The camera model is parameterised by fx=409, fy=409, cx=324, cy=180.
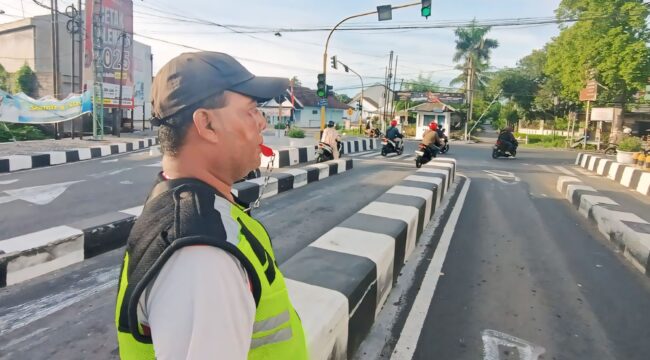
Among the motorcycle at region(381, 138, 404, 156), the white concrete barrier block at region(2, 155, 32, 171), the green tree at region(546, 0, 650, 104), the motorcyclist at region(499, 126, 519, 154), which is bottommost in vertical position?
the white concrete barrier block at region(2, 155, 32, 171)

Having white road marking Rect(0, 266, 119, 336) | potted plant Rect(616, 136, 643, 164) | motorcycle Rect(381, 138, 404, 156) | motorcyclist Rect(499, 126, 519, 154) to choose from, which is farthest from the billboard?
potted plant Rect(616, 136, 643, 164)

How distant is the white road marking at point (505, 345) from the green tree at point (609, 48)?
31.7m

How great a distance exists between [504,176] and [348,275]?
10975 mm

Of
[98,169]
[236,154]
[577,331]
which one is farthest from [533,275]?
[98,169]

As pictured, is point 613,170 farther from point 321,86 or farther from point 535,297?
point 321,86

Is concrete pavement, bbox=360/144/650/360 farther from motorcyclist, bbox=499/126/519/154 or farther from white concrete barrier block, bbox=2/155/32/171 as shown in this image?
motorcyclist, bbox=499/126/519/154

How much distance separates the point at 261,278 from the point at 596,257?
5306mm

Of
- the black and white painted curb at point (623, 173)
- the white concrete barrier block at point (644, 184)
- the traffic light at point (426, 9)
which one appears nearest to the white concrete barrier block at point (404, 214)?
the white concrete barrier block at point (644, 184)

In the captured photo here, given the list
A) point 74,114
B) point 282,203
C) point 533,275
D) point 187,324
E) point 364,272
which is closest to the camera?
point 187,324

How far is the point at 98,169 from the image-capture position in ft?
35.1

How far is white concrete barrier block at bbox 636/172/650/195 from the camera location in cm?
968

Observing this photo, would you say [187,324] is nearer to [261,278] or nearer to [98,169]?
[261,278]

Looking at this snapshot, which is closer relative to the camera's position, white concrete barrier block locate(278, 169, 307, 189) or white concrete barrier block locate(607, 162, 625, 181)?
white concrete barrier block locate(278, 169, 307, 189)

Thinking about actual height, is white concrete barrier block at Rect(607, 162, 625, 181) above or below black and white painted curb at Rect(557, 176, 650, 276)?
above
